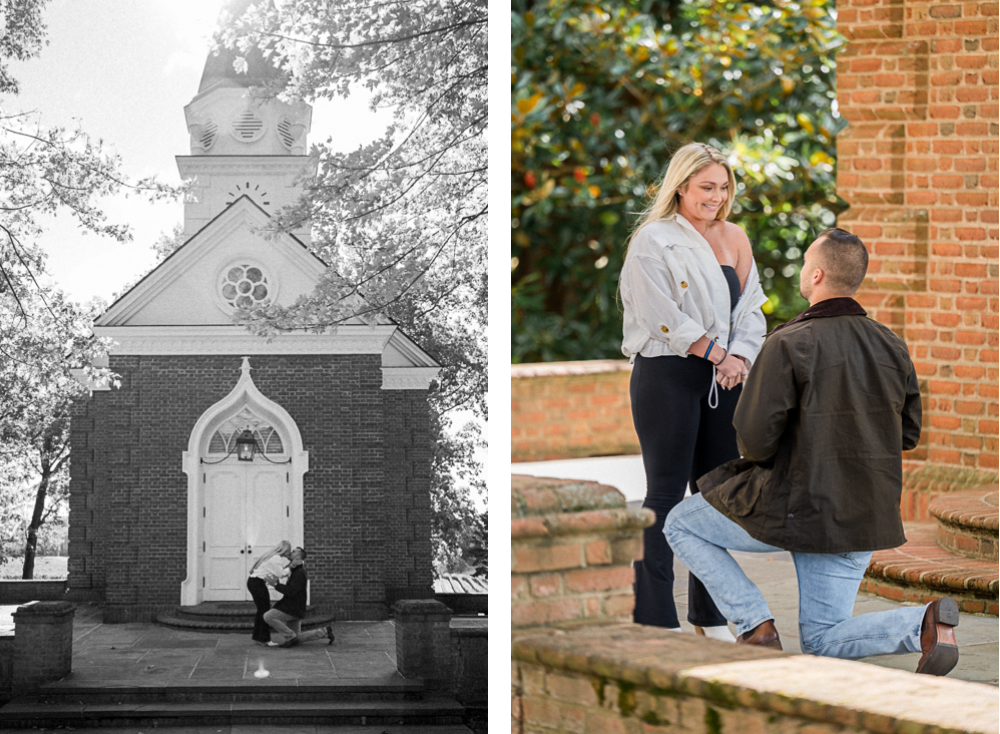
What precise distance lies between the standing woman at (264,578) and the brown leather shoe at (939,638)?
5.88 feet

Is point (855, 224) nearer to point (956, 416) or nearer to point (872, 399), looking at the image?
point (956, 416)

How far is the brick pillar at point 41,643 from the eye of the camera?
134 inches

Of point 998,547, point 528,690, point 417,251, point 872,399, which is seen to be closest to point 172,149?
point 417,251

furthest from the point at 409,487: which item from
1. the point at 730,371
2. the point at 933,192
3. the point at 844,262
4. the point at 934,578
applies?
the point at 933,192

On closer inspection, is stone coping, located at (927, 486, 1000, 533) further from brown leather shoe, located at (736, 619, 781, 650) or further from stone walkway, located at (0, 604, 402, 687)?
stone walkway, located at (0, 604, 402, 687)

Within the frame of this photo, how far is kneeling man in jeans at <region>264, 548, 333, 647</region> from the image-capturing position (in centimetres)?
347

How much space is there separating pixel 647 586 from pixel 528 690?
700 mm

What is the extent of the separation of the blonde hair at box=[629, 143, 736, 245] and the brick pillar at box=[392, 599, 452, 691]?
1.33 metres

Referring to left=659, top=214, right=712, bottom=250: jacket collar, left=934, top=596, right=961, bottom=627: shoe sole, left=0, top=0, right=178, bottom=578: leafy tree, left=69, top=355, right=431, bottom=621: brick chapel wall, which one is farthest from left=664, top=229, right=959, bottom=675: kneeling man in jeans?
left=0, top=0, right=178, bottom=578: leafy tree

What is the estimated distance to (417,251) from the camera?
3.55 metres

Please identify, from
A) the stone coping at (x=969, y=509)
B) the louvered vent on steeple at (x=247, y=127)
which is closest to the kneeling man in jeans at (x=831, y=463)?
the louvered vent on steeple at (x=247, y=127)

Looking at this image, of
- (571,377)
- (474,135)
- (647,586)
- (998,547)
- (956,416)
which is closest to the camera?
(474,135)

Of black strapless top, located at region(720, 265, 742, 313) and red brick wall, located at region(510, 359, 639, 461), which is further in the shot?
red brick wall, located at region(510, 359, 639, 461)

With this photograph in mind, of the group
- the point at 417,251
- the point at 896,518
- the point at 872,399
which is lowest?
the point at 896,518
